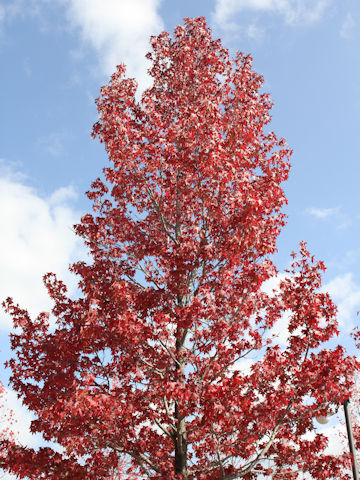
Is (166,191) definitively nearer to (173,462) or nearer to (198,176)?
(198,176)

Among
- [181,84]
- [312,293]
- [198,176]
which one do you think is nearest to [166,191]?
[198,176]

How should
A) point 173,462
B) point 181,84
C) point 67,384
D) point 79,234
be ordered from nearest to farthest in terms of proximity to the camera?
point 67,384 → point 173,462 → point 79,234 → point 181,84

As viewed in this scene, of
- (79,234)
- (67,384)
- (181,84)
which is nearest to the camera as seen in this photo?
(67,384)

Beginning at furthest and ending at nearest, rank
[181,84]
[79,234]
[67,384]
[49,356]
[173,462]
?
[181,84] → [79,234] → [173,462] → [49,356] → [67,384]

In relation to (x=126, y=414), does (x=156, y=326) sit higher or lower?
higher

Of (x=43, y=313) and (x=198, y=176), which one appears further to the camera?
(x=43, y=313)

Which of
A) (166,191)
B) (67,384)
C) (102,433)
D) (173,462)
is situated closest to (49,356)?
(67,384)

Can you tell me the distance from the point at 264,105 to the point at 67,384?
8298 mm

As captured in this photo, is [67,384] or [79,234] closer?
[67,384]

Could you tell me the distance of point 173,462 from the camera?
8.81m

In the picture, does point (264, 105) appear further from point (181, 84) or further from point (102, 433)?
point (102, 433)

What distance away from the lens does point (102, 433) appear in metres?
7.99

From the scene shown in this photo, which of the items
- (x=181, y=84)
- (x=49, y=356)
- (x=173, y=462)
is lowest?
(x=173, y=462)

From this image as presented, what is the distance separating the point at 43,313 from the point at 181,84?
23.8ft
